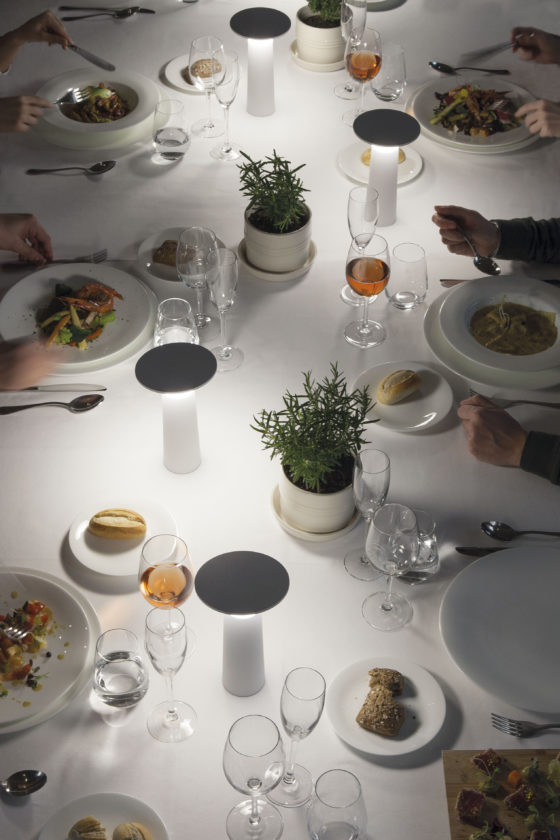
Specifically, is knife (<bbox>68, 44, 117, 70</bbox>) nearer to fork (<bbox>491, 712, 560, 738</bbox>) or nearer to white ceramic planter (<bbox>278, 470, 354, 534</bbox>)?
white ceramic planter (<bbox>278, 470, 354, 534</bbox>)

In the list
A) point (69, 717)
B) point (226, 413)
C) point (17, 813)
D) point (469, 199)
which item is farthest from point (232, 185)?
point (17, 813)

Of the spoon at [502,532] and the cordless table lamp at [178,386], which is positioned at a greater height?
the cordless table lamp at [178,386]

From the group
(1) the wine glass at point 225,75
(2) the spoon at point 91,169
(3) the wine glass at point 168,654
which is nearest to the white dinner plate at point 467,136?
(1) the wine glass at point 225,75

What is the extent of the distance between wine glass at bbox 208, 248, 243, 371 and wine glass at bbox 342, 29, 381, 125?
3.12ft

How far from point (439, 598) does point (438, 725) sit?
27 cm

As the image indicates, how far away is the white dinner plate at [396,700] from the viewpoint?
5.03ft

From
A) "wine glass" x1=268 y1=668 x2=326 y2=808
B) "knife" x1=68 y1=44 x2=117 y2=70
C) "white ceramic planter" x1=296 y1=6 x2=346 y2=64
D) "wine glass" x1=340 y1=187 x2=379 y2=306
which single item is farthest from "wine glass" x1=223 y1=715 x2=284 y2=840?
"white ceramic planter" x1=296 y1=6 x2=346 y2=64

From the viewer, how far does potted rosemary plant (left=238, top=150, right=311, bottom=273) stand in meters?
2.35

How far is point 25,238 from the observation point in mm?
2471

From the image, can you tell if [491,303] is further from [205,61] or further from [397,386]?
[205,61]

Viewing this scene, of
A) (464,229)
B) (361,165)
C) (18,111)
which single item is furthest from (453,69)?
(18,111)

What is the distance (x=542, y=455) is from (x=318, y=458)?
50 centimetres

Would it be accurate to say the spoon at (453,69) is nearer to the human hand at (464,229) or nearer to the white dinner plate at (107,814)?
the human hand at (464,229)

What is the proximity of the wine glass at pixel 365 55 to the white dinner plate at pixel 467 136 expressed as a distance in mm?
224
